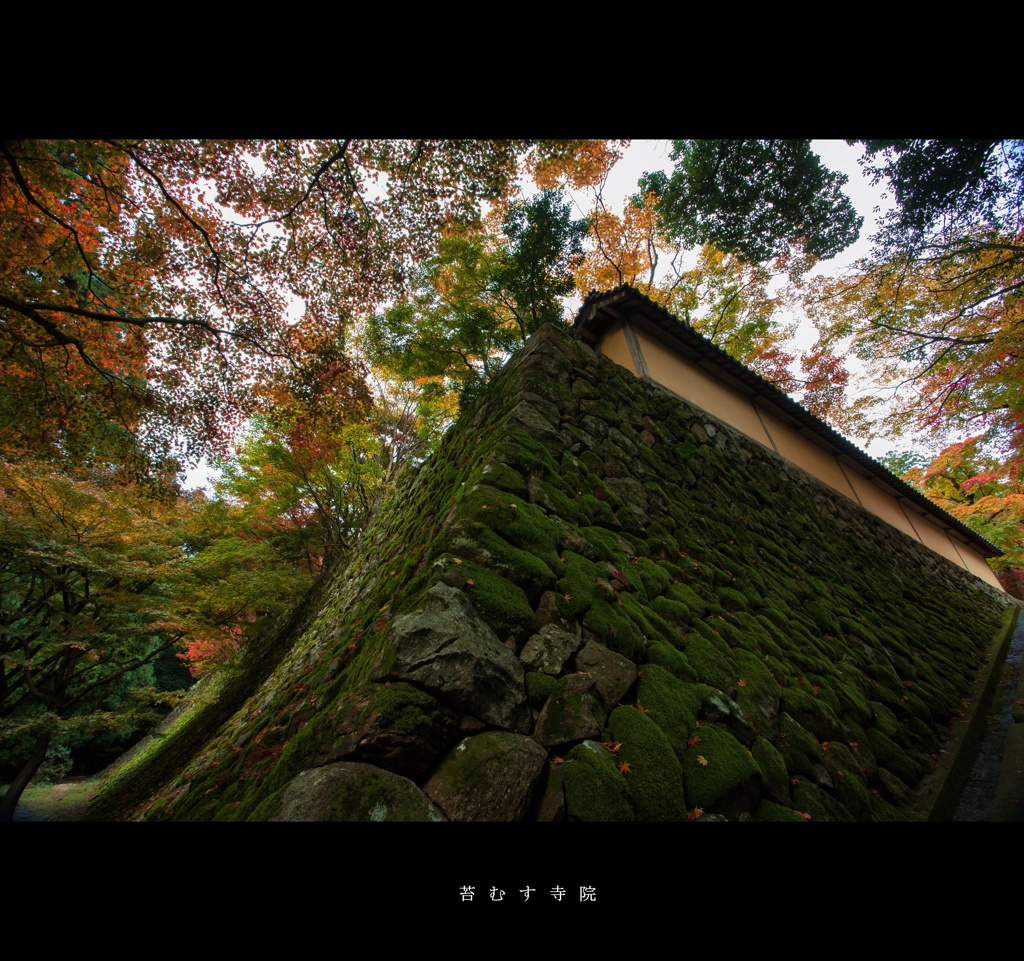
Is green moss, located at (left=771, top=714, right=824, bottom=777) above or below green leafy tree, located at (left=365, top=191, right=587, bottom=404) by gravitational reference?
below

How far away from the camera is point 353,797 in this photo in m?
1.43

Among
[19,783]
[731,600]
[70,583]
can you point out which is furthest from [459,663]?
[19,783]

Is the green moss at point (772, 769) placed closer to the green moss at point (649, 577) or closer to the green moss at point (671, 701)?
the green moss at point (671, 701)

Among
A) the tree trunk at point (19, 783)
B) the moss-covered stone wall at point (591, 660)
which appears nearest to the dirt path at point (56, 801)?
the tree trunk at point (19, 783)

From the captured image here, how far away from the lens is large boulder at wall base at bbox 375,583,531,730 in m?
1.78

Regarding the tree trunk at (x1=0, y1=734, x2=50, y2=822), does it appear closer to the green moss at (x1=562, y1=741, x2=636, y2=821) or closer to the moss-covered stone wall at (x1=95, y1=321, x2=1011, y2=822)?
the moss-covered stone wall at (x1=95, y1=321, x2=1011, y2=822)

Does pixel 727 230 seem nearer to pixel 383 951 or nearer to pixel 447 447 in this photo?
pixel 447 447

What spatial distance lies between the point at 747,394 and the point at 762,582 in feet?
16.9

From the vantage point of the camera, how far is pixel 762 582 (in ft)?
14.9

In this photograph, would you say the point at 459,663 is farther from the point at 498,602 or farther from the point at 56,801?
the point at 56,801

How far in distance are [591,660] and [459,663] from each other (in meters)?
0.92

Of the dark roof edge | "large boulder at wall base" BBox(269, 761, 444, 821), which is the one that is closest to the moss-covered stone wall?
"large boulder at wall base" BBox(269, 761, 444, 821)

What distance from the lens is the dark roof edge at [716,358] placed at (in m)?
6.43
